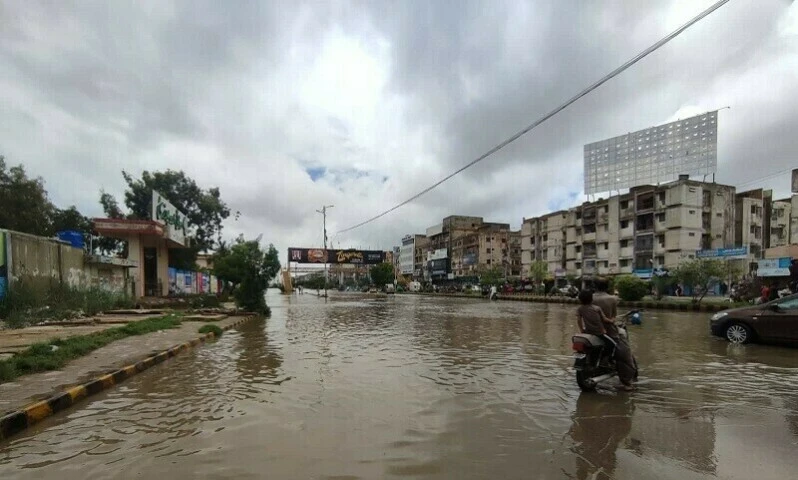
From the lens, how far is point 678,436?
4.60 metres

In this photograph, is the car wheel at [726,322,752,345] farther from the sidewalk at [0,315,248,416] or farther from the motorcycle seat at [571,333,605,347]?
the sidewalk at [0,315,248,416]

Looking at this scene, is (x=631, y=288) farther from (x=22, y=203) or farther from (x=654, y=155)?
(x=22, y=203)

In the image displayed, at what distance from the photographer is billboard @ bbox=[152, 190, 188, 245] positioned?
27.8 m

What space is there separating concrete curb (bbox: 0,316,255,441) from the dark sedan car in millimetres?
13315

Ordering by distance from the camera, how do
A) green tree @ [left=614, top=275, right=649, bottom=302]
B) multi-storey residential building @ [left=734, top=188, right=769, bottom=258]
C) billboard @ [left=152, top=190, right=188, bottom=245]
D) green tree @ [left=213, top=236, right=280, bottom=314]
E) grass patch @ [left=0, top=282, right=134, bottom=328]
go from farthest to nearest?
multi-storey residential building @ [left=734, top=188, right=769, bottom=258], green tree @ [left=614, top=275, right=649, bottom=302], billboard @ [left=152, top=190, right=188, bottom=245], green tree @ [left=213, top=236, right=280, bottom=314], grass patch @ [left=0, top=282, right=134, bottom=328]

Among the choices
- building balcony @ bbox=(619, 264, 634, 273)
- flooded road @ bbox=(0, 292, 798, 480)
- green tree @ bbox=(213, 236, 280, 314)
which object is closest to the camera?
flooded road @ bbox=(0, 292, 798, 480)

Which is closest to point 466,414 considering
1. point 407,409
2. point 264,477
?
point 407,409

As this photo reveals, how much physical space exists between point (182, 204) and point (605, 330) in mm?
44332

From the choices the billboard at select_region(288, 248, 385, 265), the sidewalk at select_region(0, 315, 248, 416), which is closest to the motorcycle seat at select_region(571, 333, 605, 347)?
the sidewalk at select_region(0, 315, 248, 416)

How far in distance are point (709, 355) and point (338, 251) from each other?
262ft

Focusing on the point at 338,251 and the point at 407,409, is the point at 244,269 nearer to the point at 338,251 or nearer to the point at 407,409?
the point at 407,409

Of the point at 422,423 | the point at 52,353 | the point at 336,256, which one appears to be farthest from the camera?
the point at 336,256

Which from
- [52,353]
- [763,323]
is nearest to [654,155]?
[763,323]

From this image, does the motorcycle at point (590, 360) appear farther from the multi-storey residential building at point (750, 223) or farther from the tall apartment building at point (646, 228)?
the multi-storey residential building at point (750, 223)
